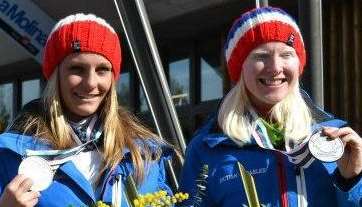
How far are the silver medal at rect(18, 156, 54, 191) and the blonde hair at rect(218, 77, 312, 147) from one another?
24.2 inches

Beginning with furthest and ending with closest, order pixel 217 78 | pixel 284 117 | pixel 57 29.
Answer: pixel 217 78 < pixel 57 29 < pixel 284 117

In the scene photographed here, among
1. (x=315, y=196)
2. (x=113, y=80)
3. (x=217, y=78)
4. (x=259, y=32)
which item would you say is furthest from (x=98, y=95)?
(x=217, y=78)

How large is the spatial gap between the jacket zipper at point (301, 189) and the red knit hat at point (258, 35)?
0.41m

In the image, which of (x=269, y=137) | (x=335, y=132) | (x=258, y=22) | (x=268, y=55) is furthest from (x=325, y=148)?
(x=258, y=22)

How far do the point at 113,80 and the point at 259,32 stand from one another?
0.50 meters

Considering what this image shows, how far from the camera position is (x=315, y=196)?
2311mm

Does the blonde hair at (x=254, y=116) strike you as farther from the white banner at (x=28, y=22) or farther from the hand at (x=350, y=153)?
the white banner at (x=28, y=22)

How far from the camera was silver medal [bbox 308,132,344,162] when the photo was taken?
2.10m

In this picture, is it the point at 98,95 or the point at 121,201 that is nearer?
the point at 121,201

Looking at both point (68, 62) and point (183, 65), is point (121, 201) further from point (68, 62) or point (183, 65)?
point (183, 65)

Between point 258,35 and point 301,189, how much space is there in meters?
0.52

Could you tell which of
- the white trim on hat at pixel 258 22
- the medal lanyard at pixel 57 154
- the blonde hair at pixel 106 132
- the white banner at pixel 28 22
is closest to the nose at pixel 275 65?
the white trim on hat at pixel 258 22

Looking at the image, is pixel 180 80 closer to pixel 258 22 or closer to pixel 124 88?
pixel 124 88

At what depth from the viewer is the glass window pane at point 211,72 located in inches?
336
